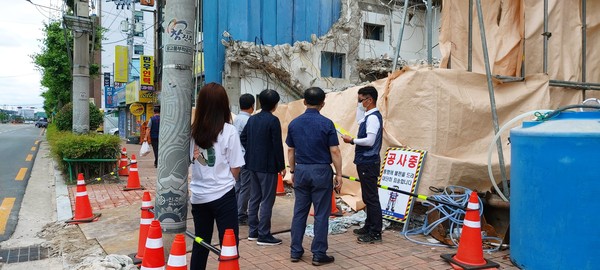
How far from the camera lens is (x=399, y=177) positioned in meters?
5.84

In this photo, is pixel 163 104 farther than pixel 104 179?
No

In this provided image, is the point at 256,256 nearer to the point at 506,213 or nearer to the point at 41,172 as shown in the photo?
the point at 506,213

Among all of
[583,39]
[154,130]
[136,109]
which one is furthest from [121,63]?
[583,39]

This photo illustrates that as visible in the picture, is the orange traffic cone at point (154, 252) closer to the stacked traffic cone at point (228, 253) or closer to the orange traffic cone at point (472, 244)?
the stacked traffic cone at point (228, 253)

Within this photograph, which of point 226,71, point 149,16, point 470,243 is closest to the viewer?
point 470,243

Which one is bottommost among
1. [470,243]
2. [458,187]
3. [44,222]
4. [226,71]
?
[44,222]

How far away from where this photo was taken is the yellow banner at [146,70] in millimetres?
23984

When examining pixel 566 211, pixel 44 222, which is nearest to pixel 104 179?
pixel 44 222

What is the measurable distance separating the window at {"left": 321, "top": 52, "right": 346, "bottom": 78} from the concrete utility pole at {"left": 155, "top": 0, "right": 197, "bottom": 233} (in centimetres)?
1540

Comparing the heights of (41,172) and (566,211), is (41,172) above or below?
below

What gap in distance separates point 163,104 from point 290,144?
143 centimetres

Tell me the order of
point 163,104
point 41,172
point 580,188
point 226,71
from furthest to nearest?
1. point 226,71
2. point 41,172
3. point 163,104
4. point 580,188

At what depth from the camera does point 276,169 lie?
4871 millimetres

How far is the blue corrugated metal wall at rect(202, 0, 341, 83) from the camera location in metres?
16.4
